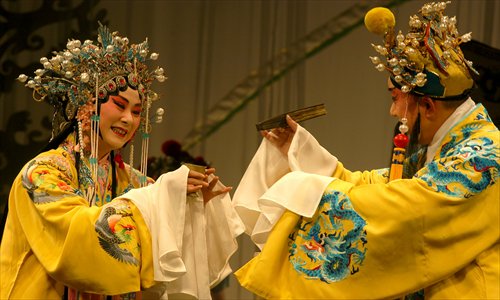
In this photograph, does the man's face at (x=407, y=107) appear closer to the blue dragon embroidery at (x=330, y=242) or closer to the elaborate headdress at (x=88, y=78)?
the blue dragon embroidery at (x=330, y=242)

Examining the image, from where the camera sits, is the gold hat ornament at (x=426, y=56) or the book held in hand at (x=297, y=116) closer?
the gold hat ornament at (x=426, y=56)

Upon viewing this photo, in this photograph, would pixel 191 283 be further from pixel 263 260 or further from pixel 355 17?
pixel 355 17

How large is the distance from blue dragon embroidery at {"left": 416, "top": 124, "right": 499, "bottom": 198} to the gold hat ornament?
0.22 metres

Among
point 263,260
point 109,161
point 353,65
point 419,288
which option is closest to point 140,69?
point 109,161

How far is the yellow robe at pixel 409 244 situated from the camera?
2953mm

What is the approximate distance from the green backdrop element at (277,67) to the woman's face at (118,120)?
6.61ft

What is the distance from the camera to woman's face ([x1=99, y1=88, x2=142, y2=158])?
347cm

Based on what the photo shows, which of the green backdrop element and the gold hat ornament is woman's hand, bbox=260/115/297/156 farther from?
the green backdrop element

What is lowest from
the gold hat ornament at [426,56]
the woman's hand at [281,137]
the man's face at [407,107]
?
the woman's hand at [281,137]

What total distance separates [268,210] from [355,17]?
95.2 inches

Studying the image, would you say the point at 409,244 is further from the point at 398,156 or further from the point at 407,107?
the point at 407,107

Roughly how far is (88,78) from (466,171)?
53.1 inches

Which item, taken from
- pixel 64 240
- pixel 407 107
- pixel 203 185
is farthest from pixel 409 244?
pixel 64 240

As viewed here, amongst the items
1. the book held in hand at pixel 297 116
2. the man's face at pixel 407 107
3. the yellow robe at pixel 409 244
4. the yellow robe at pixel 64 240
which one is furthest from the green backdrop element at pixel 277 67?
the yellow robe at pixel 409 244
